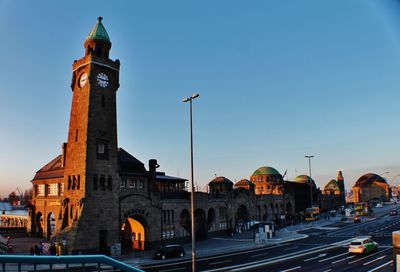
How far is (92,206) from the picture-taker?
44.7m

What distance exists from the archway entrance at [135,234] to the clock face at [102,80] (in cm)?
1911

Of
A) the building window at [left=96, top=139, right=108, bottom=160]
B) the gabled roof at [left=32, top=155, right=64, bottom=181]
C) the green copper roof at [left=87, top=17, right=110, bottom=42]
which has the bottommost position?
the gabled roof at [left=32, top=155, right=64, bottom=181]

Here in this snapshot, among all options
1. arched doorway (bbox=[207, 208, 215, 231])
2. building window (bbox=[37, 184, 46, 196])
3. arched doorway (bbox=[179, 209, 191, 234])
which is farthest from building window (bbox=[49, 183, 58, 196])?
arched doorway (bbox=[207, 208, 215, 231])

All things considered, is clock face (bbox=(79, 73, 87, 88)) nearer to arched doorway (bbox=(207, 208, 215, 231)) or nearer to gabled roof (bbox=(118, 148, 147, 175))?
gabled roof (bbox=(118, 148, 147, 175))

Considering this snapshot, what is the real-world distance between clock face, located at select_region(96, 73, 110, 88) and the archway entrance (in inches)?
752

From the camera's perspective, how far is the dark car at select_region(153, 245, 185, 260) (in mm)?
42062

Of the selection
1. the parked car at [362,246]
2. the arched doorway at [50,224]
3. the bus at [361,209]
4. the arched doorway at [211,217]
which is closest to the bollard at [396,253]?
the parked car at [362,246]

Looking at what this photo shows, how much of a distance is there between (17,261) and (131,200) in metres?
39.5

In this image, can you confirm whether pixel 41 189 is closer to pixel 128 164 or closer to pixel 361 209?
pixel 128 164

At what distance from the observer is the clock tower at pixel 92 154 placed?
4409cm

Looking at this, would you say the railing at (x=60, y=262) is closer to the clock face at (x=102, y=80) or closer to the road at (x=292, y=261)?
the road at (x=292, y=261)

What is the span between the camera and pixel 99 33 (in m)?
50.1

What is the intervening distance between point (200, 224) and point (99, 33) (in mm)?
36338

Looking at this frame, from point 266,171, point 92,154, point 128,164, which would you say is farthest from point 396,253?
point 266,171
